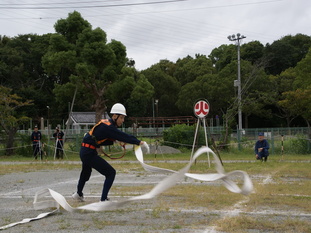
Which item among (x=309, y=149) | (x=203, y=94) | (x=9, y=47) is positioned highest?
(x=9, y=47)

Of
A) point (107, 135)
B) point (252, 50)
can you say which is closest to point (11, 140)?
point (107, 135)

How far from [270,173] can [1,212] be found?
849 cm

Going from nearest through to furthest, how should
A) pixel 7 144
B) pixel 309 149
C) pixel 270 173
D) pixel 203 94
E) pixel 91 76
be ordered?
1. pixel 270 173
2. pixel 309 149
3. pixel 7 144
4. pixel 91 76
5. pixel 203 94

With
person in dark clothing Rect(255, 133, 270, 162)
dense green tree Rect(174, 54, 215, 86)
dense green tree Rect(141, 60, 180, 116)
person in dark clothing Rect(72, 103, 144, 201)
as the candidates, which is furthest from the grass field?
dense green tree Rect(141, 60, 180, 116)

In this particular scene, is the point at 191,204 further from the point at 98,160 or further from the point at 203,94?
the point at 203,94

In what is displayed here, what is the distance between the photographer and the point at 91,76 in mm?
33750

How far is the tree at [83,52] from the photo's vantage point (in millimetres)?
32594

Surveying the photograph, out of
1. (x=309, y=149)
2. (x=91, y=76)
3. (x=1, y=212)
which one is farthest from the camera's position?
(x=91, y=76)

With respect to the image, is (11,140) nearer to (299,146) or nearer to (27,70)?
(299,146)

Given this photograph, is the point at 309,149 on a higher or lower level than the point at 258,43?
lower

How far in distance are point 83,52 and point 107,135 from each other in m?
26.7

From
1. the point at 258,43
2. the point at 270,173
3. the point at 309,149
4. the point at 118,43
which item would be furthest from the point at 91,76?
the point at 258,43

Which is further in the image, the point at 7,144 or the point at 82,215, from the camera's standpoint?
the point at 7,144

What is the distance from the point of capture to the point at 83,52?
107 feet
